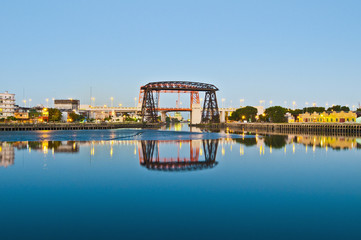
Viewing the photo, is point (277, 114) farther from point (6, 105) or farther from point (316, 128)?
point (6, 105)

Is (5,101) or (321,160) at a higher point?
(5,101)

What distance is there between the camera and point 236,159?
22438 millimetres

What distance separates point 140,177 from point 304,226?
892 cm

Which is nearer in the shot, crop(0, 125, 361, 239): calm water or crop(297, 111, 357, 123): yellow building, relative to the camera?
crop(0, 125, 361, 239): calm water

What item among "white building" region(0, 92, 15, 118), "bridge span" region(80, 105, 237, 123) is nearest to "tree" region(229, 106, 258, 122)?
"bridge span" region(80, 105, 237, 123)

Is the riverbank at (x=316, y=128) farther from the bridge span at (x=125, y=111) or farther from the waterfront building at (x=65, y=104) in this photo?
the waterfront building at (x=65, y=104)

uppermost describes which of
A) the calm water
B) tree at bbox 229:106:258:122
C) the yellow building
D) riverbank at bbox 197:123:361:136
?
tree at bbox 229:106:258:122

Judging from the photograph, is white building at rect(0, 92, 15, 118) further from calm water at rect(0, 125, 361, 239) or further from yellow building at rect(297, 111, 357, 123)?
yellow building at rect(297, 111, 357, 123)

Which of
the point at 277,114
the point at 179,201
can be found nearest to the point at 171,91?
the point at 277,114

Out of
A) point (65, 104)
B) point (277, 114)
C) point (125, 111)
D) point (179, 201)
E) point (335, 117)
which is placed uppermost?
point (65, 104)

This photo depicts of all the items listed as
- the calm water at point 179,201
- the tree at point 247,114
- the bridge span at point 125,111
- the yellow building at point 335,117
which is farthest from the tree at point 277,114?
the calm water at point 179,201

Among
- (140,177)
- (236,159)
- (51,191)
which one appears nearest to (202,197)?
(140,177)

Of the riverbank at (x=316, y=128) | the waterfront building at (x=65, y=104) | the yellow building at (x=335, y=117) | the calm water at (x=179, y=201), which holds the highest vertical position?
the waterfront building at (x=65, y=104)

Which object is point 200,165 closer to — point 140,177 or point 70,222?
point 140,177
